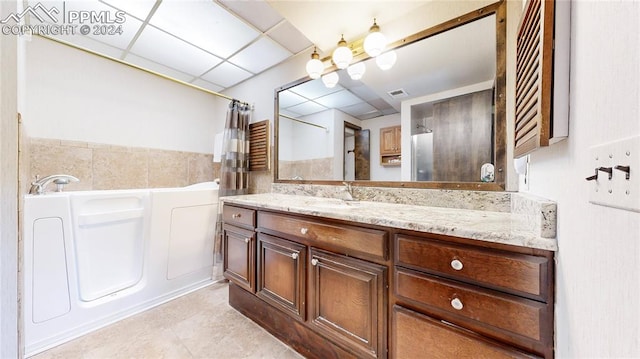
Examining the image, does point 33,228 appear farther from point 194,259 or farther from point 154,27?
point 154,27

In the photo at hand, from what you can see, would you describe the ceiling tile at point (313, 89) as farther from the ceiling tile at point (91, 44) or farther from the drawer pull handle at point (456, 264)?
the ceiling tile at point (91, 44)

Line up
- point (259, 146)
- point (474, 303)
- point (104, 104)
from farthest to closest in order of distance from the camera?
point (259, 146), point (104, 104), point (474, 303)

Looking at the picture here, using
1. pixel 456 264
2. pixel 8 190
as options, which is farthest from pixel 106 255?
pixel 456 264

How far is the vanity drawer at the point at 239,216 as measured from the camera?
5.11 ft

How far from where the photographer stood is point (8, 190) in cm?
89

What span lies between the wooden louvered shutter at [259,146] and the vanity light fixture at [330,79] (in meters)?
0.79

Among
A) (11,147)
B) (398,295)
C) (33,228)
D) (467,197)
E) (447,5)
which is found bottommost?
(398,295)

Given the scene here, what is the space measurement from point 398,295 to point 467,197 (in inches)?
27.5

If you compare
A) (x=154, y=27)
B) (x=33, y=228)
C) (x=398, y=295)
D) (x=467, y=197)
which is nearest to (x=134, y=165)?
(x=33, y=228)

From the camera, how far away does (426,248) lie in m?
0.85

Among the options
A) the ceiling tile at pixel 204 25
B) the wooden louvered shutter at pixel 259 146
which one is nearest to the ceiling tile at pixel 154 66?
the ceiling tile at pixel 204 25

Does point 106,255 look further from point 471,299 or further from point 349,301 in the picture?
point 471,299

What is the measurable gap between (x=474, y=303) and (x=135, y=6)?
2642 mm

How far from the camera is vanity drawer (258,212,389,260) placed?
975 millimetres
